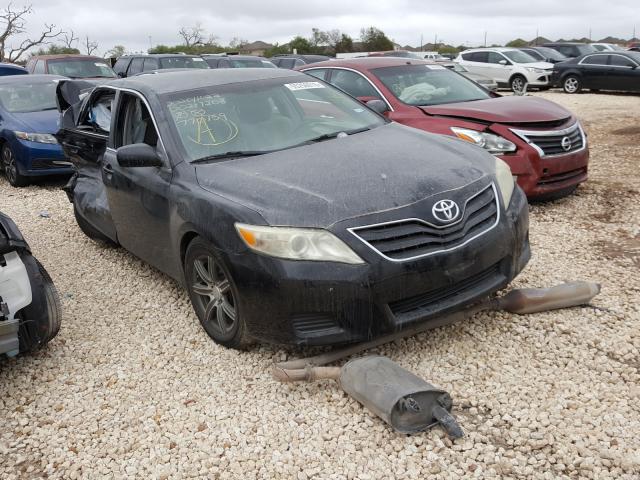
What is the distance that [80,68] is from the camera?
14391mm

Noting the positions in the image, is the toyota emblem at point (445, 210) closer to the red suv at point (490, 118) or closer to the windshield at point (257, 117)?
the windshield at point (257, 117)

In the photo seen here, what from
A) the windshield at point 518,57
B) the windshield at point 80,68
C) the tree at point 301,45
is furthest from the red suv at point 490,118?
the tree at point 301,45

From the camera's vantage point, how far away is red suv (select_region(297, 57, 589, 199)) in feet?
20.3

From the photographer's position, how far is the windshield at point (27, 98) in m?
9.44

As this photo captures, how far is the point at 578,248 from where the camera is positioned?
5367 millimetres

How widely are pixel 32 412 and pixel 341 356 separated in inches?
67.4

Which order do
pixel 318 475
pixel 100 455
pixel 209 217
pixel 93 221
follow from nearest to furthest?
pixel 318 475
pixel 100 455
pixel 209 217
pixel 93 221

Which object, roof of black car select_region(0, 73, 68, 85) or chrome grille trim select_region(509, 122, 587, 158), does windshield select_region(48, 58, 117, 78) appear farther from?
chrome grille trim select_region(509, 122, 587, 158)

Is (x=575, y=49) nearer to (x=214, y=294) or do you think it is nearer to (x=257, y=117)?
(x=257, y=117)

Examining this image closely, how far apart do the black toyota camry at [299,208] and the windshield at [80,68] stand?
33.5 ft

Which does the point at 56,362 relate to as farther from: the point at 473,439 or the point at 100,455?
the point at 473,439

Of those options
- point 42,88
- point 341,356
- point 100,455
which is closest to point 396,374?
point 341,356

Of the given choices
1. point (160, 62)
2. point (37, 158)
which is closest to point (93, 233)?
point (37, 158)

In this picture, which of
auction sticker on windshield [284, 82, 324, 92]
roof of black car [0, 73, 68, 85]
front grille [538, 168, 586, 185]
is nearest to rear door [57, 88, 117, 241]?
auction sticker on windshield [284, 82, 324, 92]
